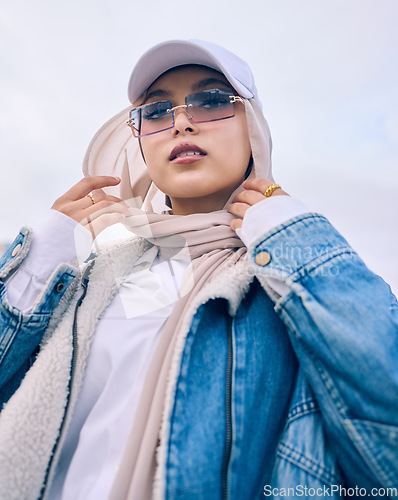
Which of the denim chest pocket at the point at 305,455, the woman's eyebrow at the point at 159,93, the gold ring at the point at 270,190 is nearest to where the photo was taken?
the denim chest pocket at the point at 305,455

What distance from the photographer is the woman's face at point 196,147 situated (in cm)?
142

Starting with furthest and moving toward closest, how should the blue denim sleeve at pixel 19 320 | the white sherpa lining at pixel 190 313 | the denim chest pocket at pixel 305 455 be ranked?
the blue denim sleeve at pixel 19 320 < the denim chest pocket at pixel 305 455 < the white sherpa lining at pixel 190 313

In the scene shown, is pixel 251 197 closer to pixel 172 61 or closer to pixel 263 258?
pixel 263 258

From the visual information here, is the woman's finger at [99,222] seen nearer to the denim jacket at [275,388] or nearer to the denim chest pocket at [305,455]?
the denim jacket at [275,388]

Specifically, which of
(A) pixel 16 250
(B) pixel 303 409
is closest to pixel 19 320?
(A) pixel 16 250

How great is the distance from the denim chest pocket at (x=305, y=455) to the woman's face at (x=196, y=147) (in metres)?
0.88

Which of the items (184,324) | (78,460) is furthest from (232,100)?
(78,460)

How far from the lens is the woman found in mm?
884

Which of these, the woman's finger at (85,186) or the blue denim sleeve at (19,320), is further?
the woman's finger at (85,186)

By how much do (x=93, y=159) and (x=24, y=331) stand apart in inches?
43.3

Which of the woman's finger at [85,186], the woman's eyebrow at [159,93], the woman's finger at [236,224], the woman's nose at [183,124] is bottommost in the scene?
the woman's finger at [236,224]

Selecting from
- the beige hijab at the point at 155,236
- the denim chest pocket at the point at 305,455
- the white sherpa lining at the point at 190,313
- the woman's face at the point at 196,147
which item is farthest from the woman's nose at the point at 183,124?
the denim chest pocket at the point at 305,455

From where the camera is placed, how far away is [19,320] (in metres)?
1.17

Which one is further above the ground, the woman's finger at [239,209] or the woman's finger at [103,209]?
the woman's finger at [103,209]
